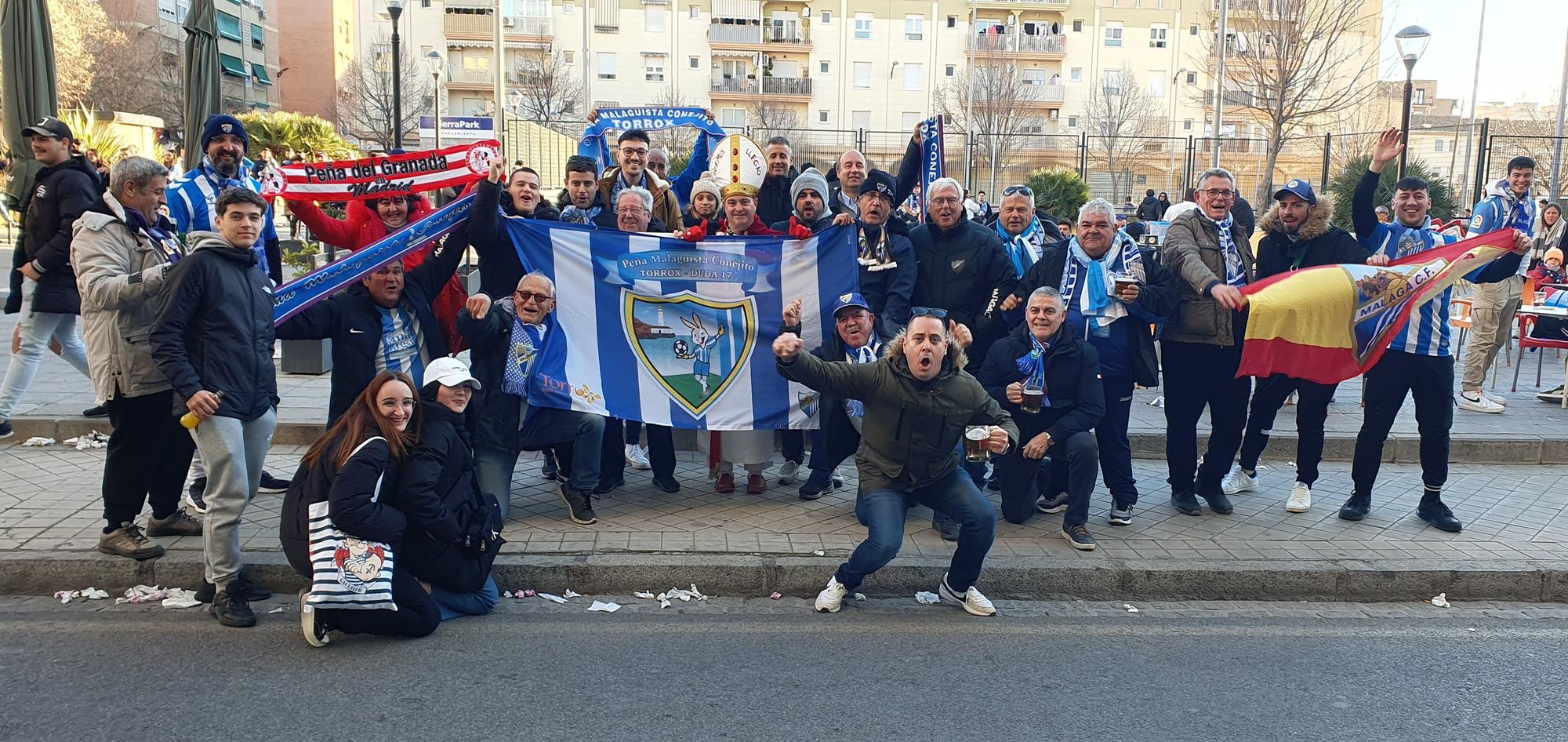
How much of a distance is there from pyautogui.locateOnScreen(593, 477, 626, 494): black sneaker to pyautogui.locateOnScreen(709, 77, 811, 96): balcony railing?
156 feet

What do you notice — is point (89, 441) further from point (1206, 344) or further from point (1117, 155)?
point (1117, 155)

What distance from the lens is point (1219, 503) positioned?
695 centimetres

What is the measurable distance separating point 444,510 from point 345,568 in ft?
1.54

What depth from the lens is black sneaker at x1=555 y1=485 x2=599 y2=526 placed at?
634 cm

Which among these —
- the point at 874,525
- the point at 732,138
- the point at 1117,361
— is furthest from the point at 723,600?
the point at 732,138

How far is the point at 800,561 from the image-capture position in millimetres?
5723

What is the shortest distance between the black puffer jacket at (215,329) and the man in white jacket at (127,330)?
1.64ft

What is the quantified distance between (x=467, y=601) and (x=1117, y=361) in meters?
3.89

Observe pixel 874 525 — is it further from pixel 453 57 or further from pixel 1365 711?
pixel 453 57

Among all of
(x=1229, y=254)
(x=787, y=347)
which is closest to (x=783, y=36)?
(x=1229, y=254)

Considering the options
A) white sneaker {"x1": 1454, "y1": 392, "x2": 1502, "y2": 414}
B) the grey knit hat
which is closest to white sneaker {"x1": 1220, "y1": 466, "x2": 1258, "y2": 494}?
the grey knit hat

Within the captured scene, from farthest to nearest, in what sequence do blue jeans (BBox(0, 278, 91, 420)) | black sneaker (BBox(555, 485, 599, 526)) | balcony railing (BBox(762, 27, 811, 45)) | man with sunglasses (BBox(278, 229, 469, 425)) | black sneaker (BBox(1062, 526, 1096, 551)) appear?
balcony railing (BBox(762, 27, 811, 45))
blue jeans (BBox(0, 278, 91, 420))
black sneaker (BBox(555, 485, 599, 526))
black sneaker (BBox(1062, 526, 1096, 551))
man with sunglasses (BBox(278, 229, 469, 425))

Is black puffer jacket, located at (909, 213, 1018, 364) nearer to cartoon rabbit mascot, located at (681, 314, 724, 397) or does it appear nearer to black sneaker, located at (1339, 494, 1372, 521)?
cartoon rabbit mascot, located at (681, 314, 724, 397)

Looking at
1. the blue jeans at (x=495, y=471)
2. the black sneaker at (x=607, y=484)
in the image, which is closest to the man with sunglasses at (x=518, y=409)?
the blue jeans at (x=495, y=471)
